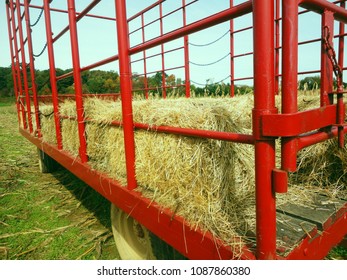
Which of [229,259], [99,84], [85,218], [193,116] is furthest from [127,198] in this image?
[99,84]

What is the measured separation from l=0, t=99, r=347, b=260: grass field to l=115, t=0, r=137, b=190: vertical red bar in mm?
1449

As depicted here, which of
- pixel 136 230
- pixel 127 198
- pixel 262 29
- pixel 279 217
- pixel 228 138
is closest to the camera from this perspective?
pixel 262 29

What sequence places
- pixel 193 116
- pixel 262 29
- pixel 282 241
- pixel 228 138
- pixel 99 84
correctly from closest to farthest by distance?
1. pixel 262 29
2. pixel 228 138
3. pixel 282 241
4. pixel 193 116
5. pixel 99 84

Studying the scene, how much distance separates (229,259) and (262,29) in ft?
2.91

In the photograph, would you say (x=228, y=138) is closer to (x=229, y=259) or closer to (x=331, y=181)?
(x=229, y=259)

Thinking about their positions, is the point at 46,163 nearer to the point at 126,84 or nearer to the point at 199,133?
the point at 126,84

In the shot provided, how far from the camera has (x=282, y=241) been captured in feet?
3.94

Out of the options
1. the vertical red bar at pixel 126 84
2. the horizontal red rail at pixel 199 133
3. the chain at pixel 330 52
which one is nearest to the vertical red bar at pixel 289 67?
the horizontal red rail at pixel 199 133

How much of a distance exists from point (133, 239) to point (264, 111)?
1819mm

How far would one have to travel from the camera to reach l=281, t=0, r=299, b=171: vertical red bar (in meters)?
0.90

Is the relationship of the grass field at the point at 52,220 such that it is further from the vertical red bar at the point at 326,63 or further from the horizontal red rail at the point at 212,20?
the horizontal red rail at the point at 212,20

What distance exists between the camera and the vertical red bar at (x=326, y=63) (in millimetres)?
1110

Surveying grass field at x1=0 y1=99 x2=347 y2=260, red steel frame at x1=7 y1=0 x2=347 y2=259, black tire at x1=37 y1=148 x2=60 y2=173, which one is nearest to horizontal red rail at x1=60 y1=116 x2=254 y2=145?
red steel frame at x1=7 y1=0 x2=347 y2=259

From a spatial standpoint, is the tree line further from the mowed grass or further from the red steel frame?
the mowed grass
